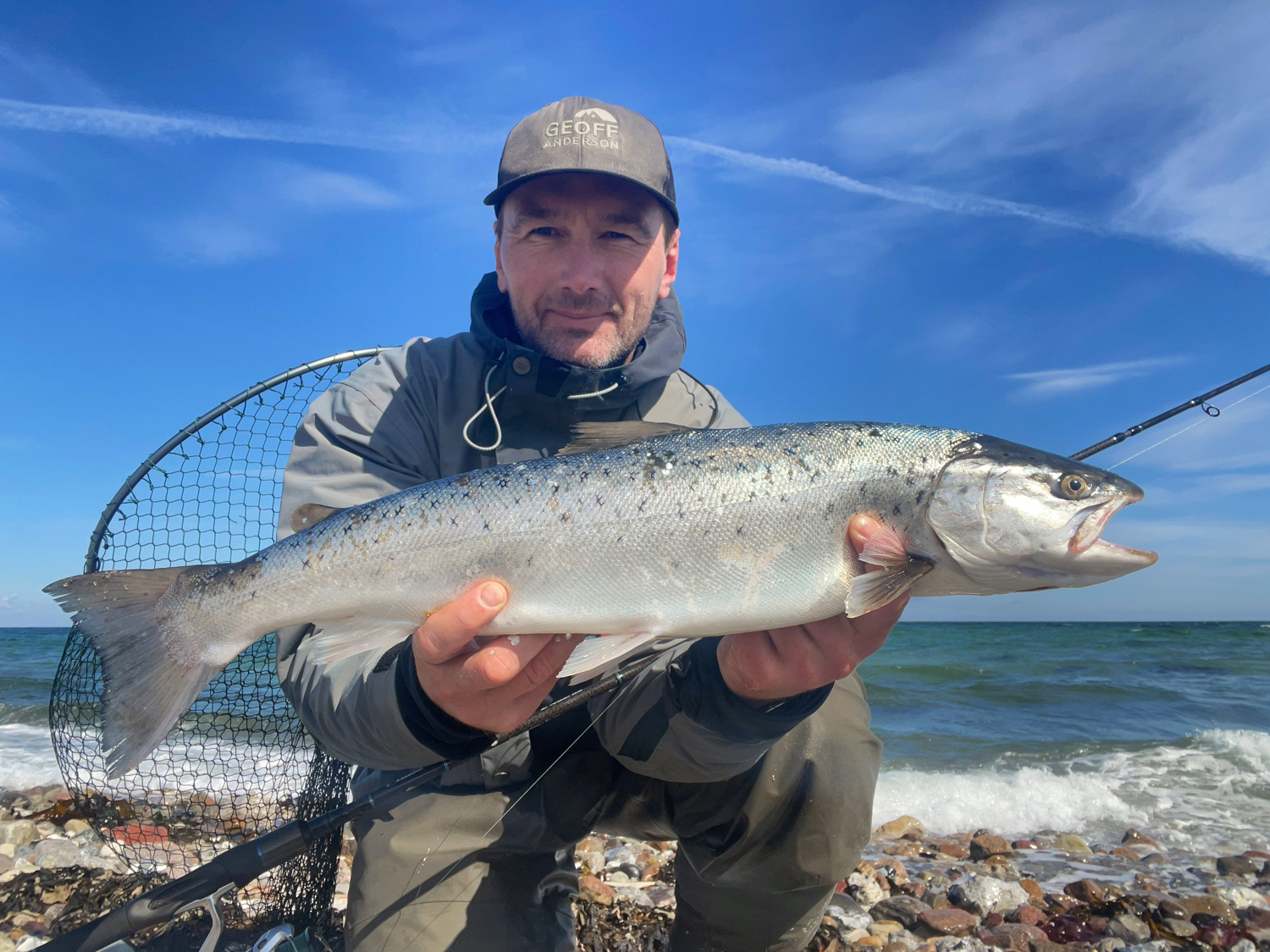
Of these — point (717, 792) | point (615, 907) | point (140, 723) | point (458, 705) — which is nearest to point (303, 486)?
point (140, 723)

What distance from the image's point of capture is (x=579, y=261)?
4062 mm

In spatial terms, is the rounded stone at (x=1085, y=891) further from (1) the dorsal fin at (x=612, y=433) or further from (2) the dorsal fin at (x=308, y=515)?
(2) the dorsal fin at (x=308, y=515)

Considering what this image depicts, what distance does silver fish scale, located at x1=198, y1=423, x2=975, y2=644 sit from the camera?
268 centimetres

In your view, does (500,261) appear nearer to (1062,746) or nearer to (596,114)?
(596,114)

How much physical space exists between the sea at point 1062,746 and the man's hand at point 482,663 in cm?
712

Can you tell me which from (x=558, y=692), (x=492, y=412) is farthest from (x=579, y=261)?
(x=558, y=692)

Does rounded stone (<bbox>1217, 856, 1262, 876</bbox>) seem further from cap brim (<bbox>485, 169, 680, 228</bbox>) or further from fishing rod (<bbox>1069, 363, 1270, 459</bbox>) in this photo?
cap brim (<bbox>485, 169, 680, 228</bbox>)

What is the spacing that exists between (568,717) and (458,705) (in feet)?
4.03

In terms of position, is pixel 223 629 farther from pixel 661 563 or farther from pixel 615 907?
pixel 615 907

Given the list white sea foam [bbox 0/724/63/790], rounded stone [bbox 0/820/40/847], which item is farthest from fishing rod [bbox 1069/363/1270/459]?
white sea foam [bbox 0/724/63/790]

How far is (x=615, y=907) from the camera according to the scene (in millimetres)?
→ 4809

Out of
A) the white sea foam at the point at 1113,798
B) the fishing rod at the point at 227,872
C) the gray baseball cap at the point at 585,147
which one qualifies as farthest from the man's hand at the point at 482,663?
the white sea foam at the point at 1113,798

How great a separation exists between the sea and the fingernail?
741cm

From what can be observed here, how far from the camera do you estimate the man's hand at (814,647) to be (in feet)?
9.05
